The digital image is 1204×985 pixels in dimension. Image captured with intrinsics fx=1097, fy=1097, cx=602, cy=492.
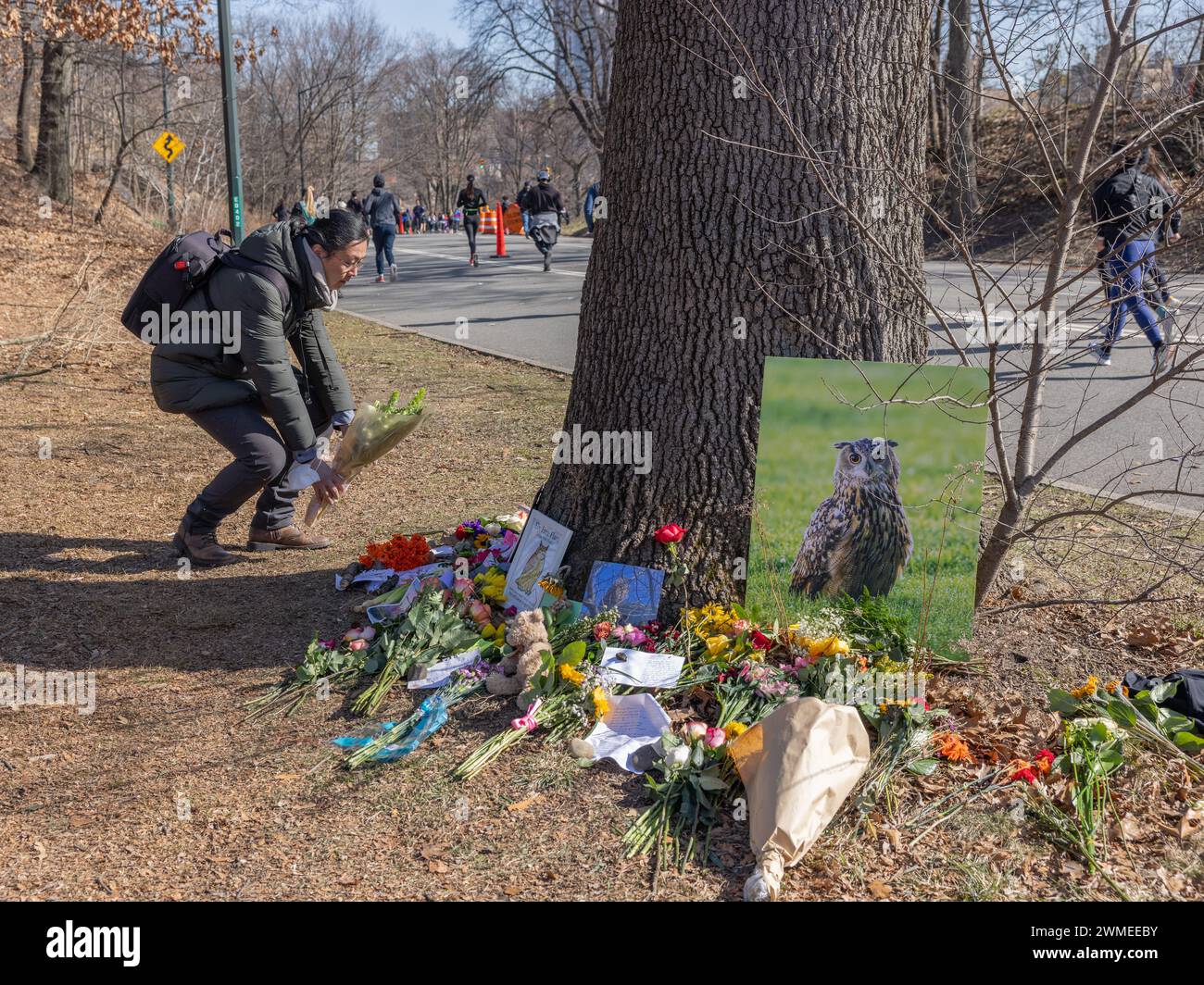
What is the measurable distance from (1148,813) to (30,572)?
4.89 m

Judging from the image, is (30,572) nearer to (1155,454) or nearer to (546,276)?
(1155,454)

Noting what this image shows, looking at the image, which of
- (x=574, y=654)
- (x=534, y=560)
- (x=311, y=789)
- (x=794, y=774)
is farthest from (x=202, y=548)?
(x=794, y=774)

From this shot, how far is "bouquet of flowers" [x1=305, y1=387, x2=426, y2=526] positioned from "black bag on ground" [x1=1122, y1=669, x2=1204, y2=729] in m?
3.15

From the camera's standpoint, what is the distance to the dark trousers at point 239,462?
5.21 m

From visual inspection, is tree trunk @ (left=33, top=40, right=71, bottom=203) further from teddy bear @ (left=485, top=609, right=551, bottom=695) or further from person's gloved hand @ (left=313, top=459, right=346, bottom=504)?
teddy bear @ (left=485, top=609, right=551, bottom=695)

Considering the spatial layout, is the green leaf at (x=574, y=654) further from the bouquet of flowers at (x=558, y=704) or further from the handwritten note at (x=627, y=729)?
the handwritten note at (x=627, y=729)

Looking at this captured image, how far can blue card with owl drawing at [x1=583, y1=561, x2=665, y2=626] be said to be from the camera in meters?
4.06

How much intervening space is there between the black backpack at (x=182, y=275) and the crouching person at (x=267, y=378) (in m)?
0.01

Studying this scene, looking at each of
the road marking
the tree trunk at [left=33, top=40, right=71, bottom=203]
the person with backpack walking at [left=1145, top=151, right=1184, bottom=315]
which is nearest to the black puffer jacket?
the person with backpack walking at [left=1145, top=151, right=1184, bottom=315]

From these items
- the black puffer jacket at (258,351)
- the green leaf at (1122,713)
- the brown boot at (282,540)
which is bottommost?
the green leaf at (1122,713)

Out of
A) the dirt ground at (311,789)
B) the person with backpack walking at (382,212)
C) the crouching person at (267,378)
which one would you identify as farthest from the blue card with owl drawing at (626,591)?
the person with backpack walking at (382,212)

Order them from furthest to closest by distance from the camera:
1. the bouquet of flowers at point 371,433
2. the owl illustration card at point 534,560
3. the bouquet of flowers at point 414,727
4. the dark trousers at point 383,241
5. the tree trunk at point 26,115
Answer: the tree trunk at point 26,115 < the dark trousers at point 383,241 < the bouquet of flowers at point 371,433 < the owl illustration card at point 534,560 < the bouquet of flowers at point 414,727

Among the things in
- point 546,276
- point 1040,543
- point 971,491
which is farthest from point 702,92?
point 546,276

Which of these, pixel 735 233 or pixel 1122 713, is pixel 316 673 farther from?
pixel 1122 713
